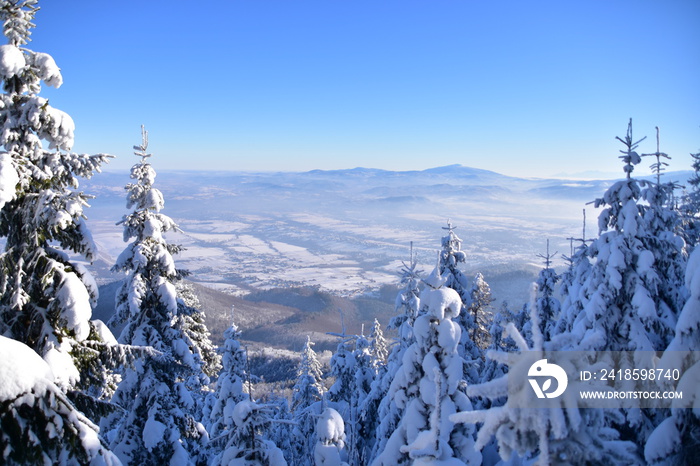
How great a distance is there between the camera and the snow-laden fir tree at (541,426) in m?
3.44

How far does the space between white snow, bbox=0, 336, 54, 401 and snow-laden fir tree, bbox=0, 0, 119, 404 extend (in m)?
2.62

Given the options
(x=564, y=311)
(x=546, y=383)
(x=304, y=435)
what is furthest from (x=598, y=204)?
(x=304, y=435)

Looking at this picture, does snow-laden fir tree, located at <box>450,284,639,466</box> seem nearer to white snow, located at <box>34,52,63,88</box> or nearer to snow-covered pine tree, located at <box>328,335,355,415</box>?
Result: white snow, located at <box>34,52,63,88</box>

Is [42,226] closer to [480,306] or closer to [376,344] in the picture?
[376,344]

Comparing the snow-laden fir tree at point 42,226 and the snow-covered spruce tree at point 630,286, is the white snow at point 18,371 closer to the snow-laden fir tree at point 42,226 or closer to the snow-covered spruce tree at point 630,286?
the snow-laden fir tree at point 42,226

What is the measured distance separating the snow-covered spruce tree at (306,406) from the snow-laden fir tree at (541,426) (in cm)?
1450

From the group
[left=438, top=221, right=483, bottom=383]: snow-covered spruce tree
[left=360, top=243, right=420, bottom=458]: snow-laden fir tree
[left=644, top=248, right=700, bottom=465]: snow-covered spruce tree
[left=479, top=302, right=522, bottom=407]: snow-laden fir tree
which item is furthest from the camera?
[left=479, top=302, right=522, bottom=407]: snow-laden fir tree

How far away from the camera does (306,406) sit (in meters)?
22.9

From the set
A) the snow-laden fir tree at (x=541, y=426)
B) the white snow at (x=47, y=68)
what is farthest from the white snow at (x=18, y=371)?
the white snow at (x=47, y=68)

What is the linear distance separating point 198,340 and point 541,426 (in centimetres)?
1399

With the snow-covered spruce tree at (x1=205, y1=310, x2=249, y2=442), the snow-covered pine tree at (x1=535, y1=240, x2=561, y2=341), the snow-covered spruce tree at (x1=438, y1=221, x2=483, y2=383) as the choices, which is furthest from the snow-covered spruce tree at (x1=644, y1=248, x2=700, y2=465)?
the snow-covered spruce tree at (x1=205, y1=310, x2=249, y2=442)

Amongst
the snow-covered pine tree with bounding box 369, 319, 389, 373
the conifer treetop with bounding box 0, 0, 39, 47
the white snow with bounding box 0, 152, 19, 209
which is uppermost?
the conifer treetop with bounding box 0, 0, 39, 47

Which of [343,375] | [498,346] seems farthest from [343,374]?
[498,346]

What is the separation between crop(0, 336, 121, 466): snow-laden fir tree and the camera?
3553mm
